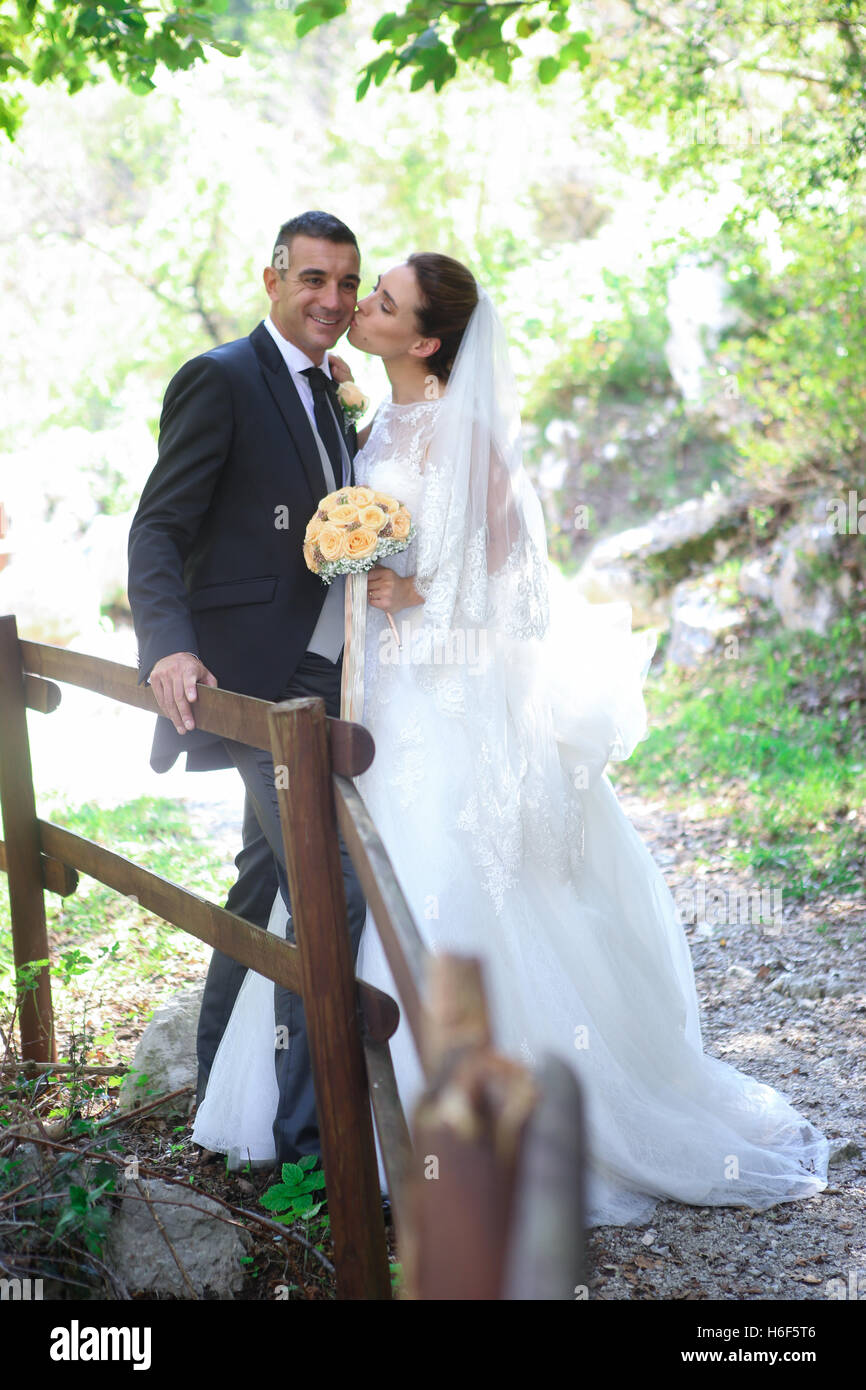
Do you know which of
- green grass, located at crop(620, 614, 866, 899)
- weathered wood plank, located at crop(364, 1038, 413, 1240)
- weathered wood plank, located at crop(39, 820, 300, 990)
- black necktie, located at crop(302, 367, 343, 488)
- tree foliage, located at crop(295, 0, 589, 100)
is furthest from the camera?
green grass, located at crop(620, 614, 866, 899)

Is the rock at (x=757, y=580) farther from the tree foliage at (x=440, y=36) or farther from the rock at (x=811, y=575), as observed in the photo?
the tree foliage at (x=440, y=36)

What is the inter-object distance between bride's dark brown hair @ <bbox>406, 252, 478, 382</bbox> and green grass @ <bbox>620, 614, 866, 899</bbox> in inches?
128

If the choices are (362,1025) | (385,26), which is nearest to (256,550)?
(362,1025)

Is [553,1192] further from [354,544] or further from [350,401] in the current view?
[350,401]

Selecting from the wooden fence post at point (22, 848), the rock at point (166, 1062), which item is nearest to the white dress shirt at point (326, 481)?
the wooden fence post at point (22, 848)

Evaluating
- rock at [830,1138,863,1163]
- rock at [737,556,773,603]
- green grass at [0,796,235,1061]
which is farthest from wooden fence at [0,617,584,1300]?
rock at [737,556,773,603]

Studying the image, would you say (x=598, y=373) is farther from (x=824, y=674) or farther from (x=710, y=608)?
(x=824, y=674)

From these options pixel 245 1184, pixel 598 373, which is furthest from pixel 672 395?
pixel 245 1184

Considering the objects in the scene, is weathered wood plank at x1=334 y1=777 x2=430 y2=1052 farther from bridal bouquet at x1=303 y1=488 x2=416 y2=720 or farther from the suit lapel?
the suit lapel

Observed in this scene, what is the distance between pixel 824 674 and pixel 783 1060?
422 cm

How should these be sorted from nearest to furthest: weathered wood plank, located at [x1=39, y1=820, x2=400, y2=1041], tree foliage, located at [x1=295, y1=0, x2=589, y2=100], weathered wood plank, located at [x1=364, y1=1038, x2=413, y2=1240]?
weathered wood plank, located at [x1=364, y1=1038, x2=413, y2=1240], weathered wood plank, located at [x1=39, y1=820, x2=400, y2=1041], tree foliage, located at [x1=295, y1=0, x2=589, y2=100]

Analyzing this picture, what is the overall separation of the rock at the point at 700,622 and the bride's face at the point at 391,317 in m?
5.64

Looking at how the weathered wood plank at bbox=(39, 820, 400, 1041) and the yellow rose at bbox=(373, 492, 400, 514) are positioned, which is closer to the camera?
the weathered wood plank at bbox=(39, 820, 400, 1041)

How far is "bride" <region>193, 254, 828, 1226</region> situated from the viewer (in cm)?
323
